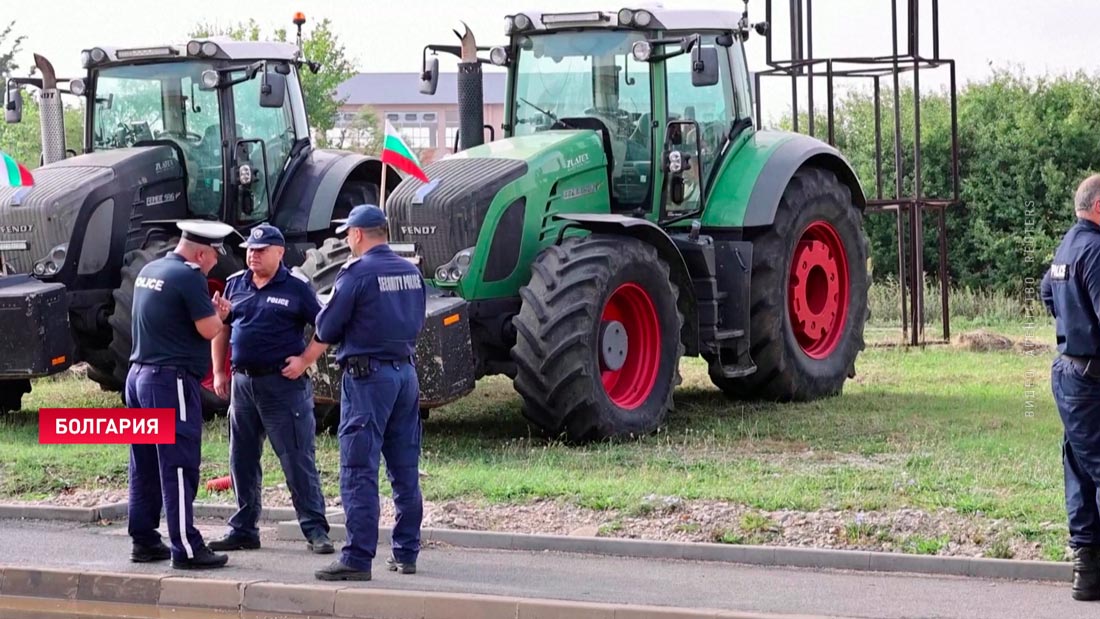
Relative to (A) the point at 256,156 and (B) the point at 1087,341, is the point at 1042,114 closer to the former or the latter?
(A) the point at 256,156

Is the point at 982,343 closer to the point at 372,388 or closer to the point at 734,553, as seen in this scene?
the point at 734,553

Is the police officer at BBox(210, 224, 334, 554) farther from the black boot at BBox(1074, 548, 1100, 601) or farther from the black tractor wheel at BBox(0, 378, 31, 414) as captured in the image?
the black tractor wheel at BBox(0, 378, 31, 414)

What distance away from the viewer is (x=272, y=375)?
955 centimetres

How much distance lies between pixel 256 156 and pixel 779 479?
23.4 ft

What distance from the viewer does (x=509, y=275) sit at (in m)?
13.5

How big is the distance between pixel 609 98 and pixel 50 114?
5388 mm

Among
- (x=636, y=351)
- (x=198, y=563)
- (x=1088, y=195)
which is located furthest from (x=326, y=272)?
(x=1088, y=195)

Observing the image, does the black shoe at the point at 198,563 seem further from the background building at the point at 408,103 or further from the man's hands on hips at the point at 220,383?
the background building at the point at 408,103

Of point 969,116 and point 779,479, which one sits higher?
point 969,116

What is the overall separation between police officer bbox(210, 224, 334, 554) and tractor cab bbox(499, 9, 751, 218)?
17.5ft

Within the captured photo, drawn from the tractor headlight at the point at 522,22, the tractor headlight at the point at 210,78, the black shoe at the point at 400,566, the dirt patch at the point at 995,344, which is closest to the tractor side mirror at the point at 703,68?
the tractor headlight at the point at 522,22

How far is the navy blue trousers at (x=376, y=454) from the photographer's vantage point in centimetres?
901

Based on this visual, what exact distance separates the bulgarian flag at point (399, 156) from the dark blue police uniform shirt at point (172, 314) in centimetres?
367

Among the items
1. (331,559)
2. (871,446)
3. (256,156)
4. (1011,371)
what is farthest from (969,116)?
(331,559)
